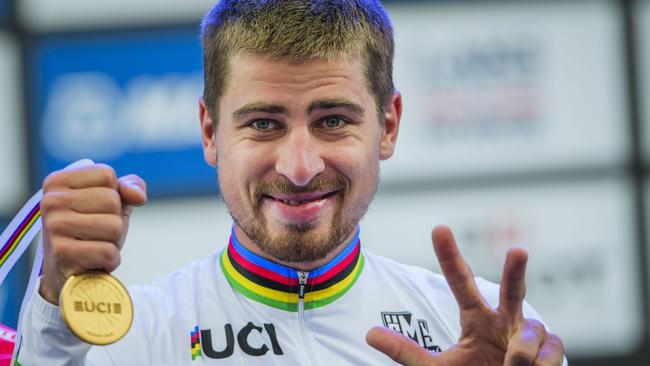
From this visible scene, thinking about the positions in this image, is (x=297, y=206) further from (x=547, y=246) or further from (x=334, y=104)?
(x=547, y=246)

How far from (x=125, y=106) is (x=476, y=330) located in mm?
2282

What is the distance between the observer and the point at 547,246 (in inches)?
149

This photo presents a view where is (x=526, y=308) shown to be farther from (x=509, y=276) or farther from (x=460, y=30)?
(x=460, y=30)

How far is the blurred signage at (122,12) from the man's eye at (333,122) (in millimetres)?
1943

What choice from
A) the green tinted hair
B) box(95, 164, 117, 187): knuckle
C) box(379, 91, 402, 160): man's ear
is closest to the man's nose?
the green tinted hair

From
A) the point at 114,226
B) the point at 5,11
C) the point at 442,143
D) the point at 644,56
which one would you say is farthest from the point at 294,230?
the point at 644,56

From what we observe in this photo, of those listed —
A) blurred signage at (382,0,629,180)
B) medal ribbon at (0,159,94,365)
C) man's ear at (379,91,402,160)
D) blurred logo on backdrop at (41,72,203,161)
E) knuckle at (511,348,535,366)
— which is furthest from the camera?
blurred signage at (382,0,629,180)

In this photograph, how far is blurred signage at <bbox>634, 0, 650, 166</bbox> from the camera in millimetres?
3893

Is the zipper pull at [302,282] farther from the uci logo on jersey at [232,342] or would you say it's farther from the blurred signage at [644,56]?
the blurred signage at [644,56]

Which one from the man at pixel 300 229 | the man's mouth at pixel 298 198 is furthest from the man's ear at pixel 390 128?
the man's mouth at pixel 298 198

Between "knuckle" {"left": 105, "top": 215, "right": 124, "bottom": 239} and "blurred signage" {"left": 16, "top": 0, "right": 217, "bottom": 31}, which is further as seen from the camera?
"blurred signage" {"left": 16, "top": 0, "right": 217, "bottom": 31}

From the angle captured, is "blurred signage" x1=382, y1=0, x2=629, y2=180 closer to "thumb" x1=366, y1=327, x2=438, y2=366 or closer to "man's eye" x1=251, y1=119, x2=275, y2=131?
"man's eye" x1=251, y1=119, x2=275, y2=131

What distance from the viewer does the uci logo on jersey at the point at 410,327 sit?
205cm

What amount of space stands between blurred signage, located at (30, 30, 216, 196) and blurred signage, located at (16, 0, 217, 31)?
5cm
